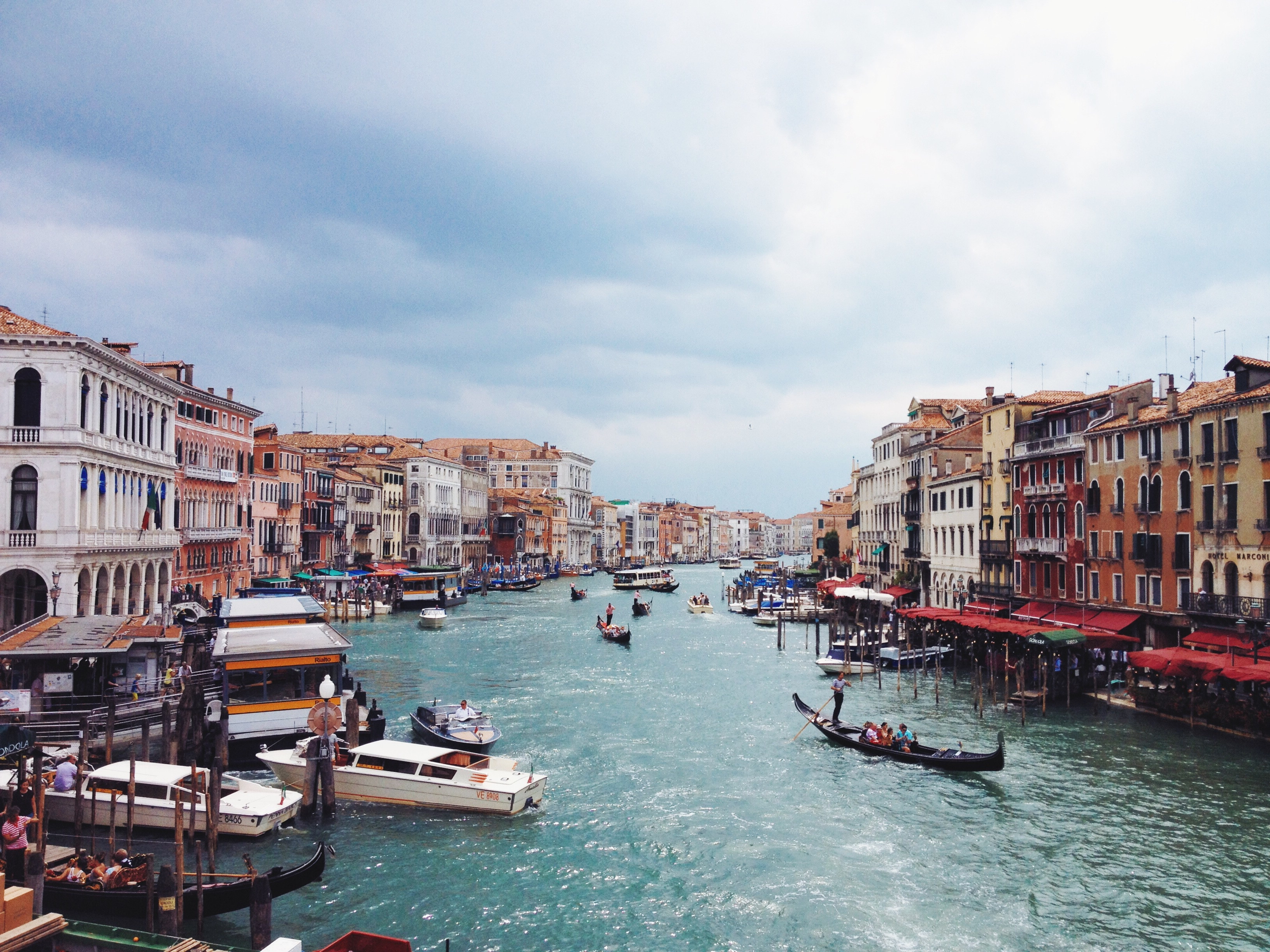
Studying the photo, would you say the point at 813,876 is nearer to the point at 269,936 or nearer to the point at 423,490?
the point at 269,936

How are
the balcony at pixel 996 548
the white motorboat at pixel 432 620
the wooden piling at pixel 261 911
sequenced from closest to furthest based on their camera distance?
the wooden piling at pixel 261 911
the balcony at pixel 996 548
the white motorboat at pixel 432 620

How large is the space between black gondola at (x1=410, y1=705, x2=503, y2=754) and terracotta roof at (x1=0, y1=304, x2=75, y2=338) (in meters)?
13.4

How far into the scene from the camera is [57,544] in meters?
24.7

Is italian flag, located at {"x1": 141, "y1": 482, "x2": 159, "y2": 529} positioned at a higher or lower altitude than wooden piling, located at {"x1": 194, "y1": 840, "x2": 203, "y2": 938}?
higher

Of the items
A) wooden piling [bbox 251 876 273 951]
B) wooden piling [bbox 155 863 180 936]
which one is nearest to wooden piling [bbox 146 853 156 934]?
wooden piling [bbox 155 863 180 936]

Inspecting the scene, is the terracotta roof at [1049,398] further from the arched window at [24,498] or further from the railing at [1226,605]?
the arched window at [24,498]

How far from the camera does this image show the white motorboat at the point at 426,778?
1645 centimetres

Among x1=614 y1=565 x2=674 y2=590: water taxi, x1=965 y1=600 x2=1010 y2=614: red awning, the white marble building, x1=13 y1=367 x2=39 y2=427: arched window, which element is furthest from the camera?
x1=614 y1=565 x2=674 y2=590: water taxi

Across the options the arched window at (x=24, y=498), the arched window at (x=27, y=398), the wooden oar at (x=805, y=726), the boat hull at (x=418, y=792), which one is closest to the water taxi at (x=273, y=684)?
the boat hull at (x=418, y=792)

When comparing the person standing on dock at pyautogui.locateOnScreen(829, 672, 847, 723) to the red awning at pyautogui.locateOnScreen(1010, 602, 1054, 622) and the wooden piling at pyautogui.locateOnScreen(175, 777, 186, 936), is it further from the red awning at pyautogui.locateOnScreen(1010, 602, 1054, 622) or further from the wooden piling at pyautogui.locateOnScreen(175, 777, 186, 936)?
the wooden piling at pyautogui.locateOnScreen(175, 777, 186, 936)

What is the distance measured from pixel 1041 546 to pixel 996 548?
3.77 meters

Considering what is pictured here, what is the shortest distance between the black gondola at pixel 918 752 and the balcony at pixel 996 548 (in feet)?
49.3

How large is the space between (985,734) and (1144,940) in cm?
1143

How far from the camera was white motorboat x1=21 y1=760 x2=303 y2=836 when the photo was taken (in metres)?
14.6
